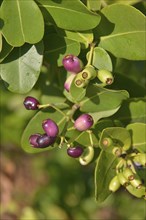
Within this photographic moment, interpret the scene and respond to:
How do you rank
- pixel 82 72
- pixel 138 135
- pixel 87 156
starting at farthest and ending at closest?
pixel 138 135
pixel 87 156
pixel 82 72

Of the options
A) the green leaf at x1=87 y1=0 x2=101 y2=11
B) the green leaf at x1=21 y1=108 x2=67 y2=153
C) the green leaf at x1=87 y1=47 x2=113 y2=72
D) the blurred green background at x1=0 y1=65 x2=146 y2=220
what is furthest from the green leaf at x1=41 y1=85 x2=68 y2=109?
the blurred green background at x1=0 y1=65 x2=146 y2=220

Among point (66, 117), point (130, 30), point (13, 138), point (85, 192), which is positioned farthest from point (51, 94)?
point (85, 192)

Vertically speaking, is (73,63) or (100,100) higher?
(73,63)

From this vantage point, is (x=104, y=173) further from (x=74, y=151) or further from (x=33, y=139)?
(x=33, y=139)

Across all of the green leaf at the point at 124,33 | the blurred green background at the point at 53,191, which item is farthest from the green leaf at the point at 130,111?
the blurred green background at the point at 53,191

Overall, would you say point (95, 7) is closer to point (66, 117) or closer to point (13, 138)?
point (66, 117)

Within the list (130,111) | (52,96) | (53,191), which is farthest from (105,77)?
(53,191)
